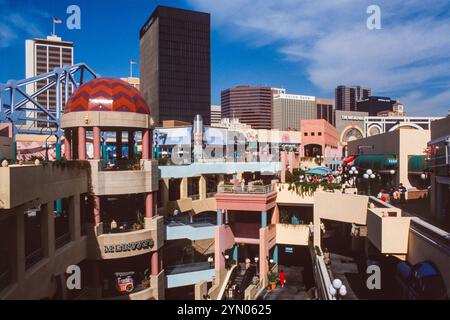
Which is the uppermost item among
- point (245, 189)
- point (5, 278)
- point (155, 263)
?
point (245, 189)

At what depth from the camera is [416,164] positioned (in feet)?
84.1

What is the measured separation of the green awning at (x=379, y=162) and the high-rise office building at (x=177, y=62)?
109401 mm

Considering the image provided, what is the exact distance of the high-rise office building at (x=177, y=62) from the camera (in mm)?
135000

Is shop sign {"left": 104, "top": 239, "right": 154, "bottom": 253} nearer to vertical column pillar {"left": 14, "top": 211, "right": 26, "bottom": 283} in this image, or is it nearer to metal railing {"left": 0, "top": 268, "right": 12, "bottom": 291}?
vertical column pillar {"left": 14, "top": 211, "right": 26, "bottom": 283}

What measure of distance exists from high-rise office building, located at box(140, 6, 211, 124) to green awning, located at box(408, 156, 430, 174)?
114647 mm

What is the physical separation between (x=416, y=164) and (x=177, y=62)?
126857mm

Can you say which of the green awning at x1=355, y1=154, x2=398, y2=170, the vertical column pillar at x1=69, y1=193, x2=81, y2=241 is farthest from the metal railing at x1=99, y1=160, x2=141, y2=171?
the green awning at x1=355, y1=154, x2=398, y2=170

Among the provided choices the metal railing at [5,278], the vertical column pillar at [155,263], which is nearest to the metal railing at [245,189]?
the vertical column pillar at [155,263]

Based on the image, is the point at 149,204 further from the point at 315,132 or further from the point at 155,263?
the point at 315,132

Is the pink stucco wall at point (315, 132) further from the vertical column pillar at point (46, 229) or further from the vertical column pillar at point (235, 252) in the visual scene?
the vertical column pillar at point (46, 229)

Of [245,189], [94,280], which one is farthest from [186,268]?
[245,189]

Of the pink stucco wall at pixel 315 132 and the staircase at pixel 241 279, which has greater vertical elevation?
the pink stucco wall at pixel 315 132

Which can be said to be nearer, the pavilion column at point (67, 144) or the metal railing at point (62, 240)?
the metal railing at point (62, 240)
